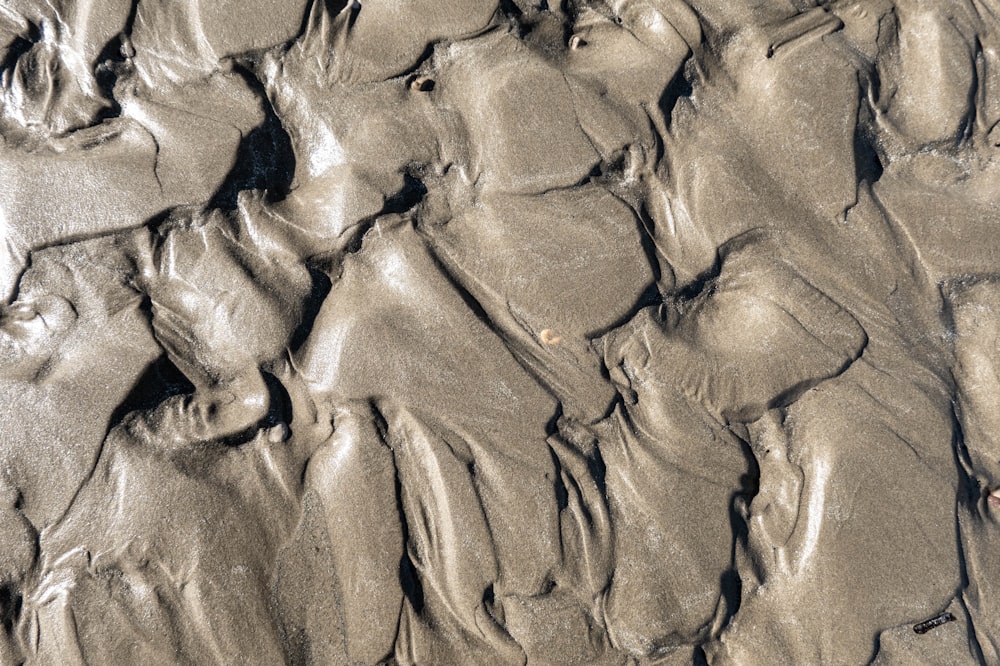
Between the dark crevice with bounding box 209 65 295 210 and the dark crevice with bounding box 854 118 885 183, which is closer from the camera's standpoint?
the dark crevice with bounding box 209 65 295 210

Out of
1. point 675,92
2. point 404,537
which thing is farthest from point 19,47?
point 675,92

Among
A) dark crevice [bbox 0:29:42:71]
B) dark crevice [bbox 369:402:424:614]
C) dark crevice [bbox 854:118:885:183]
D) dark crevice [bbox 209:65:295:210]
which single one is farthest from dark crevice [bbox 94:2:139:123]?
dark crevice [bbox 854:118:885:183]

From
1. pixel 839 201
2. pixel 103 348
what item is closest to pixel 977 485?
pixel 839 201

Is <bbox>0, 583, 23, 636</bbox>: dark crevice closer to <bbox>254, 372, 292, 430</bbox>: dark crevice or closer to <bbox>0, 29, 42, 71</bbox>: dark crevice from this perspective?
<bbox>254, 372, 292, 430</bbox>: dark crevice

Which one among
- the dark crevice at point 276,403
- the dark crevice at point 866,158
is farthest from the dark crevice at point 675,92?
the dark crevice at point 276,403

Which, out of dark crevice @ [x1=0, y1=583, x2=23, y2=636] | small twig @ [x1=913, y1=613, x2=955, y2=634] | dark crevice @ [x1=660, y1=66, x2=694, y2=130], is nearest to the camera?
dark crevice @ [x1=0, y1=583, x2=23, y2=636]

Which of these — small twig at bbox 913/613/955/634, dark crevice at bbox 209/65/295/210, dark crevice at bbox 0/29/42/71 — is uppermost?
dark crevice at bbox 0/29/42/71

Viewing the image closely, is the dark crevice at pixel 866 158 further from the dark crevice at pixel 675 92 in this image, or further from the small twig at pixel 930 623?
the small twig at pixel 930 623

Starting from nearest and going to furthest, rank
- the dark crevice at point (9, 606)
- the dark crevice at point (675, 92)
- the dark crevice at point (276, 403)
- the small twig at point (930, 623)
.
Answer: the dark crevice at point (9, 606) → the dark crevice at point (276, 403) → the small twig at point (930, 623) → the dark crevice at point (675, 92)
